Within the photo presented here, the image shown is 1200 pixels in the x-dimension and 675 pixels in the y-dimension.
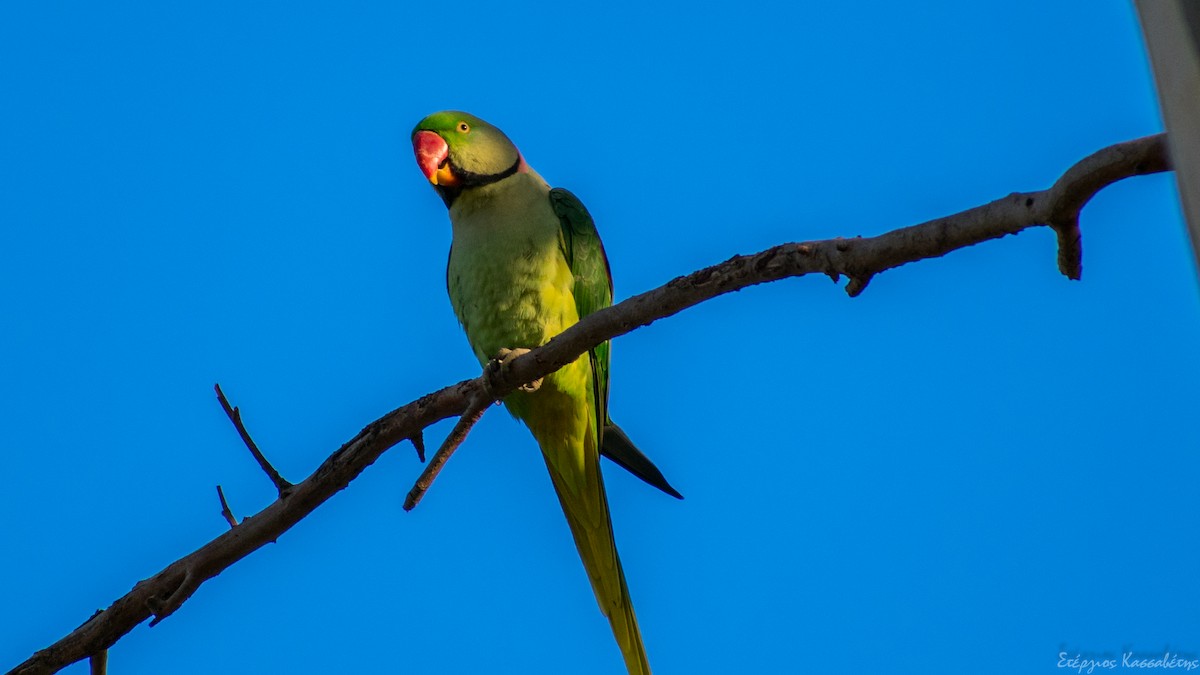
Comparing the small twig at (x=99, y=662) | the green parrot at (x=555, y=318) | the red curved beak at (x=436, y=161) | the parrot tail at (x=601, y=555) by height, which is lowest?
the small twig at (x=99, y=662)

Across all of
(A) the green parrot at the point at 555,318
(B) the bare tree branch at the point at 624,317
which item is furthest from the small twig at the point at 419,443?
(A) the green parrot at the point at 555,318

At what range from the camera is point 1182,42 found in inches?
47.6

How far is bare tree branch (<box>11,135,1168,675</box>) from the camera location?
6.07 ft

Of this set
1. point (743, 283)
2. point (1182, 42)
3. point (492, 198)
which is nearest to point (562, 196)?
point (492, 198)

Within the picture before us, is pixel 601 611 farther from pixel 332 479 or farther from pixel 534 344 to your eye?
pixel 332 479

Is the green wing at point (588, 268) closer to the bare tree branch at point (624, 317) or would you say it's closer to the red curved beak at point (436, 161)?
the red curved beak at point (436, 161)

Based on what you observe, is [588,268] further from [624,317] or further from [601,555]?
[624,317]

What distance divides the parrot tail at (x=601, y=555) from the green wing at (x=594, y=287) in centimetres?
13

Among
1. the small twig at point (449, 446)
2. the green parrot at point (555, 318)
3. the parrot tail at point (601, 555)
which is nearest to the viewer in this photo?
the small twig at point (449, 446)

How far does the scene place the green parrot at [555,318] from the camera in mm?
4070

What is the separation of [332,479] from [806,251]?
1368 millimetres

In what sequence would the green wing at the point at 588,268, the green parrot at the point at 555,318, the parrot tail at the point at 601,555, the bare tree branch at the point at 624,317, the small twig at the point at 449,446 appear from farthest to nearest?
the green wing at the point at 588,268
the green parrot at the point at 555,318
the parrot tail at the point at 601,555
the small twig at the point at 449,446
the bare tree branch at the point at 624,317

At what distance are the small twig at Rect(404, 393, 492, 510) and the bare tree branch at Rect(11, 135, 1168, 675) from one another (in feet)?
0.07

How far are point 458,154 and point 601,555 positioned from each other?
1.77m
